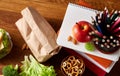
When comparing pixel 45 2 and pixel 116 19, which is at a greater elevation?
pixel 116 19

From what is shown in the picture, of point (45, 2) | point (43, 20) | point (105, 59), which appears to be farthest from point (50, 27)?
point (105, 59)

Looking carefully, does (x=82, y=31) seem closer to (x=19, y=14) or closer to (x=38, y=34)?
(x=38, y=34)

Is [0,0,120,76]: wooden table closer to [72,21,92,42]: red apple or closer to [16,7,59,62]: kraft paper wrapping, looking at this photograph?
[16,7,59,62]: kraft paper wrapping

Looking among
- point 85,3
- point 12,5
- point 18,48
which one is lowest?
point 18,48

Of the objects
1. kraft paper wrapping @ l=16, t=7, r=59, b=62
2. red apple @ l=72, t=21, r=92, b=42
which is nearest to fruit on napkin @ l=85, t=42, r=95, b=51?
red apple @ l=72, t=21, r=92, b=42

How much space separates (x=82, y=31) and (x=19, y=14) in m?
0.34

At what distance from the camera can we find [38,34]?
1189mm

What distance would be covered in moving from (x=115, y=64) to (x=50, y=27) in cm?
29

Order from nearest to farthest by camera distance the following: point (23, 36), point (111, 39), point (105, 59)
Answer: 1. point (111, 39)
2. point (105, 59)
3. point (23, 36)

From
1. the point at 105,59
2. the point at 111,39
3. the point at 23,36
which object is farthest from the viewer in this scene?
the point at 23,36

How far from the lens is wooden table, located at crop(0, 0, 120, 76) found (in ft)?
4.07

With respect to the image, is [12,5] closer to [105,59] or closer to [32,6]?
[32,6]

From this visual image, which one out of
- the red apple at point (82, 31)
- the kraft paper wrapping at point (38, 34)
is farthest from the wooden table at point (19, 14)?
the red apple at point (82, 31)

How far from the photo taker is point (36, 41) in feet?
3.95
